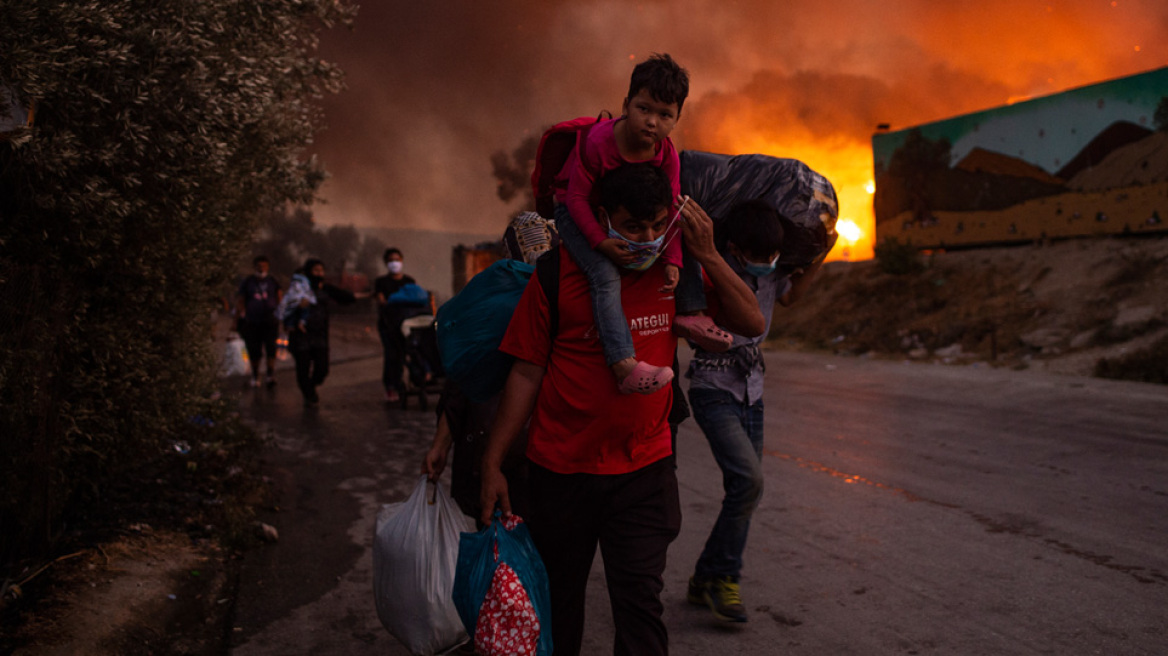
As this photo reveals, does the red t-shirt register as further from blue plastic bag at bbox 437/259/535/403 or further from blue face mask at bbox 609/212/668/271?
blue plastic bag at bbox 437/259/535/403

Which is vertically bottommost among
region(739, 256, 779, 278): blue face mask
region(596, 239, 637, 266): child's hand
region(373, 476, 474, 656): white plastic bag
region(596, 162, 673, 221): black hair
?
region(373, 476, 474, 656): white plastic bag

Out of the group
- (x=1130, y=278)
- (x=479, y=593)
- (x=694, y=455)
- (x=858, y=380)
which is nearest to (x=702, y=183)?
(x=479, y=593)

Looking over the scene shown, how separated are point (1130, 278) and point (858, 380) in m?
11.0

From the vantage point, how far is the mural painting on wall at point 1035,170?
24.9 meters

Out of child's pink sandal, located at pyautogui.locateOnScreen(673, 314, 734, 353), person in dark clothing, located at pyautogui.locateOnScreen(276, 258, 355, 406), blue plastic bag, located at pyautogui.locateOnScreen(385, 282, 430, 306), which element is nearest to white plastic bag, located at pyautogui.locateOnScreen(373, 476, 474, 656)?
child's pink sandal, located at pyautogui.locateOnScreen(673, 314, 734, 353)

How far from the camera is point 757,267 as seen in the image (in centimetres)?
344

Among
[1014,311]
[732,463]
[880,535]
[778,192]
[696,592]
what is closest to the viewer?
[778,192]

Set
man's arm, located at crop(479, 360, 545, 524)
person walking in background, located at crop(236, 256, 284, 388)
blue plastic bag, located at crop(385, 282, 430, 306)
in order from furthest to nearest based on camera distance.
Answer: person walking in background, located at crop(236, 256, 284, 388) < blue plastic bag, located at crop(385, 282, 430, 306) < man's arm, located at crop(479, 360, 545, 524)

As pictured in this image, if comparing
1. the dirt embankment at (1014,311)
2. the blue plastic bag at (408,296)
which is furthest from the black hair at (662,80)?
the dirt embankment at (1014,311)

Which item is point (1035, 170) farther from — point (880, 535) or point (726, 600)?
point (726, 600)

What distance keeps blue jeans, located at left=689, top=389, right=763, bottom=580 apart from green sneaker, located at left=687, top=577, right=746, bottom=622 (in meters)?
0.03

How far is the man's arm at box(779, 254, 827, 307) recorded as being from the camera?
12.1ft

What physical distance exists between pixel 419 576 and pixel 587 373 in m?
1.00

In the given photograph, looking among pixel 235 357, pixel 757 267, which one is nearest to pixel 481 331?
pixel 757 267
